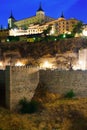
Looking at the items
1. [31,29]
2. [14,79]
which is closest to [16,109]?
[14,79]

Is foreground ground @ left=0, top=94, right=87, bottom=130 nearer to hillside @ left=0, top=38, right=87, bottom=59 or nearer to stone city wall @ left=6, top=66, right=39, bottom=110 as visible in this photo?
stone city wall @ left=6, top=66, right=39, bottom=110

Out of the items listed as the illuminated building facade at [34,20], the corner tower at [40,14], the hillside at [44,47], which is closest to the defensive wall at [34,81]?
the hillside at [44,47]

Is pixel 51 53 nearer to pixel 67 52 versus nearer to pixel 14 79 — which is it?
pixel 67 52

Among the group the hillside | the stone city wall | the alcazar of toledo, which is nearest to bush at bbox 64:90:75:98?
the stone city wall

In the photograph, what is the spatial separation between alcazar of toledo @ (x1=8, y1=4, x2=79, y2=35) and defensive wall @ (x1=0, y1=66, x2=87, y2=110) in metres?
42.1

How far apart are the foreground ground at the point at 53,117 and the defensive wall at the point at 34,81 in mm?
1531

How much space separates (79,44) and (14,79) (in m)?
23.6

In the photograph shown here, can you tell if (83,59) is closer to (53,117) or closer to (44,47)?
(44,47)

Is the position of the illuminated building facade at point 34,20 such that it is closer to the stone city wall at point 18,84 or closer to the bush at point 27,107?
the stone city wall at point 18,84

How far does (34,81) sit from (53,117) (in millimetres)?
5221

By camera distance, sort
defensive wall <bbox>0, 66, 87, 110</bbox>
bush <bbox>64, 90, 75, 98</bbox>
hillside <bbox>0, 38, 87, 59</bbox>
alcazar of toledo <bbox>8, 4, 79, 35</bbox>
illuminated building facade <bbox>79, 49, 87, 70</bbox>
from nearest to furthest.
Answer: defensive wall <bbox>0, 66, 87, 110</bbox>
bush <bbox>64, 90, 75, 98</bbox>
illuminated building facade <bbox>79, 49, 87, 70</bbox>
hillside <bbox>0, 38, 87, 59</bbox>
alcazar of toledo <bbox>8, 4, 79, 35</bbox>

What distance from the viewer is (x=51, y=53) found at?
58.3 meters

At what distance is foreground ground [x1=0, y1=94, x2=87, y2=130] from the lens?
111 ft

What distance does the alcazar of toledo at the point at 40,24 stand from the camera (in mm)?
86406
